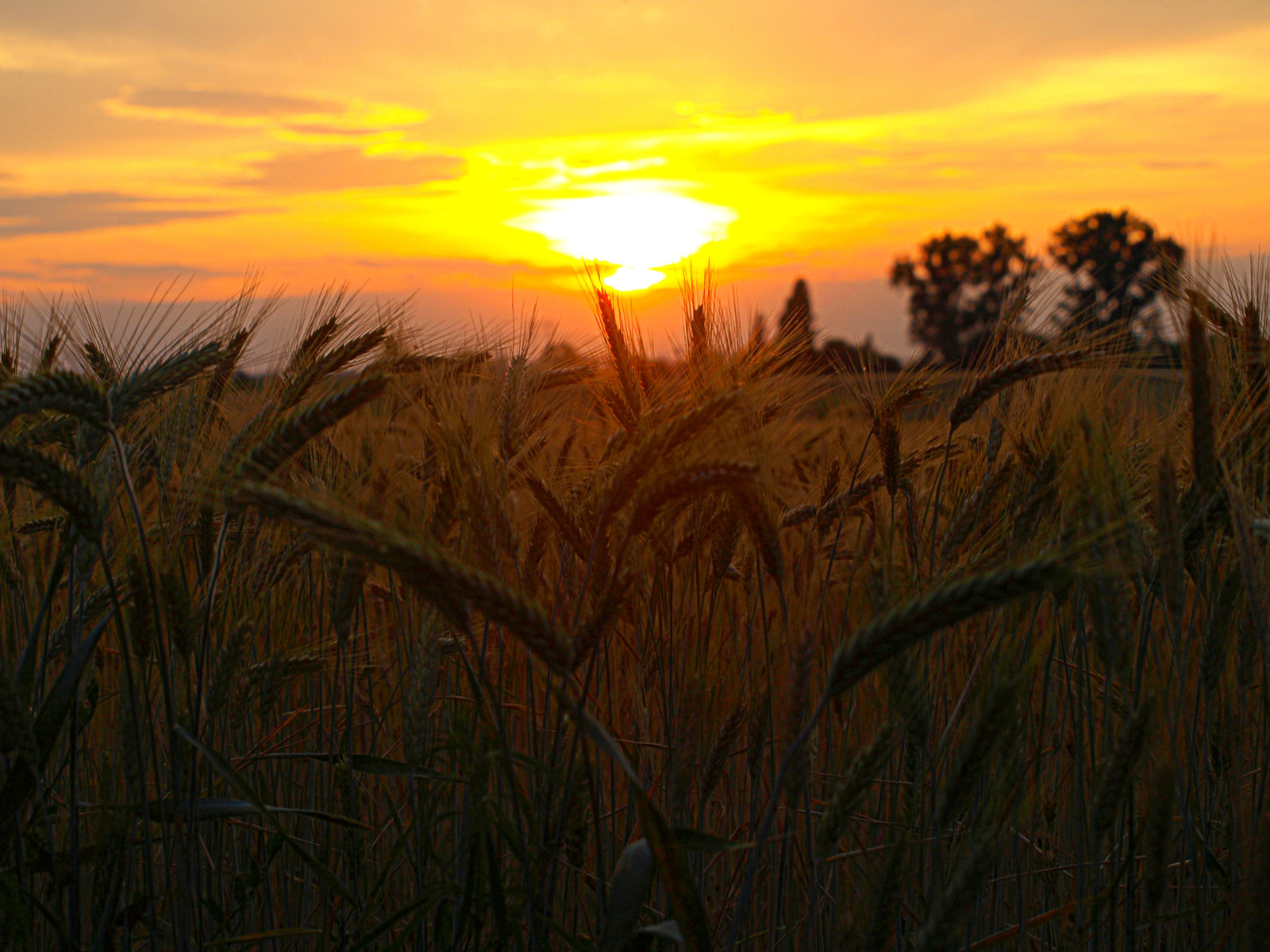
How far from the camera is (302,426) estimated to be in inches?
58.1

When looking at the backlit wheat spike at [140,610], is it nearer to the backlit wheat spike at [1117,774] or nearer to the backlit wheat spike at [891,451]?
the backlit wheat spike at [1117,774]

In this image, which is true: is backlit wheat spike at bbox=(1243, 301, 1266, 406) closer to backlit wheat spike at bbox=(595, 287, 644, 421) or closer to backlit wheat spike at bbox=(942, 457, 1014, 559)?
backlit wheat spike at bbox=(942, 457, 1014, 559)

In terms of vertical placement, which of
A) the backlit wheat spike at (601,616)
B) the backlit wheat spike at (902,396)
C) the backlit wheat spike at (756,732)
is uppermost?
the backlit wheat spike at (902,396)

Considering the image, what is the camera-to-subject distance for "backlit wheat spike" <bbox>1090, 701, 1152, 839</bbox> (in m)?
1.35

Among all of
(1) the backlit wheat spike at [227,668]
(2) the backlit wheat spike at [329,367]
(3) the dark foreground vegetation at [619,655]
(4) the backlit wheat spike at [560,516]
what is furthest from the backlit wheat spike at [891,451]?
(1) the backlit wheat spike at [227,668]

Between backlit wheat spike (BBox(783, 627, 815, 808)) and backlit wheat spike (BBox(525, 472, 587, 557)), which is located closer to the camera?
backlit wheat spike (BBox(783, 627, 815, 808))

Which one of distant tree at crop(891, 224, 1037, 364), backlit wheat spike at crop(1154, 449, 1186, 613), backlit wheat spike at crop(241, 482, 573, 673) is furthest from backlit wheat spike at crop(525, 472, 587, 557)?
distant tree at crop(891, 224, 1037, 364)

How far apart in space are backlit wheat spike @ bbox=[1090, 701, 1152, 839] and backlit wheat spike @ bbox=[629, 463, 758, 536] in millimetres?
644

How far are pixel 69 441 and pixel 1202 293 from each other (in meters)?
2.62

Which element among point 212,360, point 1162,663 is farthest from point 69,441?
point 1162,663

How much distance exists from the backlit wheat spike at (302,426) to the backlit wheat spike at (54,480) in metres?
0.21

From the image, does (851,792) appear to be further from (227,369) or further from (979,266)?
(979,266)

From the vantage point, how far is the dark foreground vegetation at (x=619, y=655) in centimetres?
135

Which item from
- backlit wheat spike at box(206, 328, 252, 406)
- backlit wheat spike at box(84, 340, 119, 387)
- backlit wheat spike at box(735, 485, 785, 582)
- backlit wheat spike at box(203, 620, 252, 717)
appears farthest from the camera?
backlit wheat spike at box(206, 328, 252, 406)
